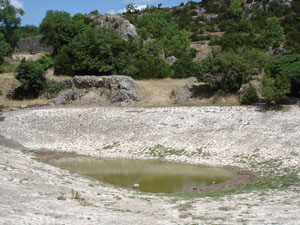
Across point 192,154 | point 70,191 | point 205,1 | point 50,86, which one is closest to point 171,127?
point 192,154

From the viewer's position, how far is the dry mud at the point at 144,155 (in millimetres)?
11109

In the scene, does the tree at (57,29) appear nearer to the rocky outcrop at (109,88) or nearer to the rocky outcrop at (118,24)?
the rocky outcrop at (118,24)

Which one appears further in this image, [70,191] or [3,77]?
[3,77]

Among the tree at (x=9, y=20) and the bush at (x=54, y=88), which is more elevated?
the tree at (x=9, y=20)

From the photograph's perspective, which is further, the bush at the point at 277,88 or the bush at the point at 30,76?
the bush at the point at 30,76

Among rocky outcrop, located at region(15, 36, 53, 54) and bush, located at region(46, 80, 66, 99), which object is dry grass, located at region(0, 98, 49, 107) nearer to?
bush, located at region(46, 80, 66, 99)

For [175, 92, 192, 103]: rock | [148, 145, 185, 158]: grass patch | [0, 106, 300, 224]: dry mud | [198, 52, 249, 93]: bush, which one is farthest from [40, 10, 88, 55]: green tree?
[148, 145, 185, 158]: grass patch

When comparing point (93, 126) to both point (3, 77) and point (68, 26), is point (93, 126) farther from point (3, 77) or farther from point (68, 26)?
point (68, 26)

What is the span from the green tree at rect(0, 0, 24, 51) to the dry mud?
2064cm

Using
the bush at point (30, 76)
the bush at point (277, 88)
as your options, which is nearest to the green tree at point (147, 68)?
the bush at point (30, 76)

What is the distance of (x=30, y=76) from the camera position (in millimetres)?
41406

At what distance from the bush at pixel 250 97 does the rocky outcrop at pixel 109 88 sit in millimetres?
10738

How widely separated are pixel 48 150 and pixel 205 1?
86875 millimetres

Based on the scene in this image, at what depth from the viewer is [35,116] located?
3203 centimetres
